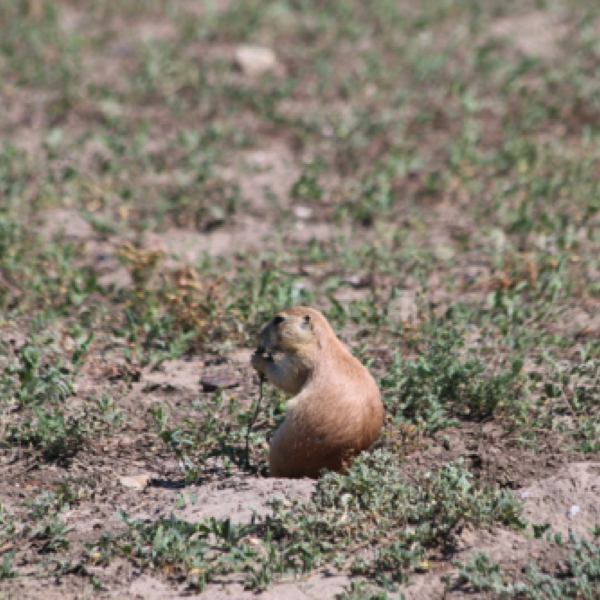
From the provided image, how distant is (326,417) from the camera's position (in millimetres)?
4301

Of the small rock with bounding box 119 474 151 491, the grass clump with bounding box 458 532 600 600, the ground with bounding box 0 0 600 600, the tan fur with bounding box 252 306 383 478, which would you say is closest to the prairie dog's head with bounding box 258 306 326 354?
the tan fur with bounding box 252 306 383 478

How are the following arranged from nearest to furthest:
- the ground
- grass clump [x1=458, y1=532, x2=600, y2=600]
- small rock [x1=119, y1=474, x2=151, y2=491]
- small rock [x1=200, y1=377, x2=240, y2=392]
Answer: grass clump [x1=458, y1=532, x2=600, y2=600] < the ground < small rock [x1=119, y1=474, x2=151, y2=491] < small rock [x1=200, y1=377, x2=240, y2=392]

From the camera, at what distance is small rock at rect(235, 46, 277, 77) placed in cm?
1023

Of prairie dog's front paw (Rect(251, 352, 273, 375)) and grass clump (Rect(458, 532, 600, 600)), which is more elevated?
prairie dog's front paw (Rect(251, 352, 273, 375))

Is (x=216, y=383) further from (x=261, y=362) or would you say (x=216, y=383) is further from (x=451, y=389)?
(x=451, y=389)

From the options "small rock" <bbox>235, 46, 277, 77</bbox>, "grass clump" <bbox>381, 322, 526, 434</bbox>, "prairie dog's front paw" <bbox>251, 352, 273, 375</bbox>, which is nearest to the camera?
"prairie dog's front paw" <bbox>251, 352, 273, 375</bbox>

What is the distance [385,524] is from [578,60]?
7.37 m

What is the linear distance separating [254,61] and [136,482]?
21.5ft

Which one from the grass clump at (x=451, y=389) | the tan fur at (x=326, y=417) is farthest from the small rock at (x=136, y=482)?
the grass clump at (x=451, y=389)

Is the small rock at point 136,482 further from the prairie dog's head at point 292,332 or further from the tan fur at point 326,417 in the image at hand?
the prairie dog's head at point 292,332

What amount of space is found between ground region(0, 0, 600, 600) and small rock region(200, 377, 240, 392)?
1cm

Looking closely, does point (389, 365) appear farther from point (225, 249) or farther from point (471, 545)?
point (225, 249)

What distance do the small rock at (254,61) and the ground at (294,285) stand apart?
43mm

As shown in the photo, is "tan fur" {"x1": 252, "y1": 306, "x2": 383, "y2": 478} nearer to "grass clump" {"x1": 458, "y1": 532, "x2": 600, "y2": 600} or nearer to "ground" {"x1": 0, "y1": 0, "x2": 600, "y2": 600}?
"ground" {"x1": 0, "y1": 0, "x2": 600, "y2": 600}
